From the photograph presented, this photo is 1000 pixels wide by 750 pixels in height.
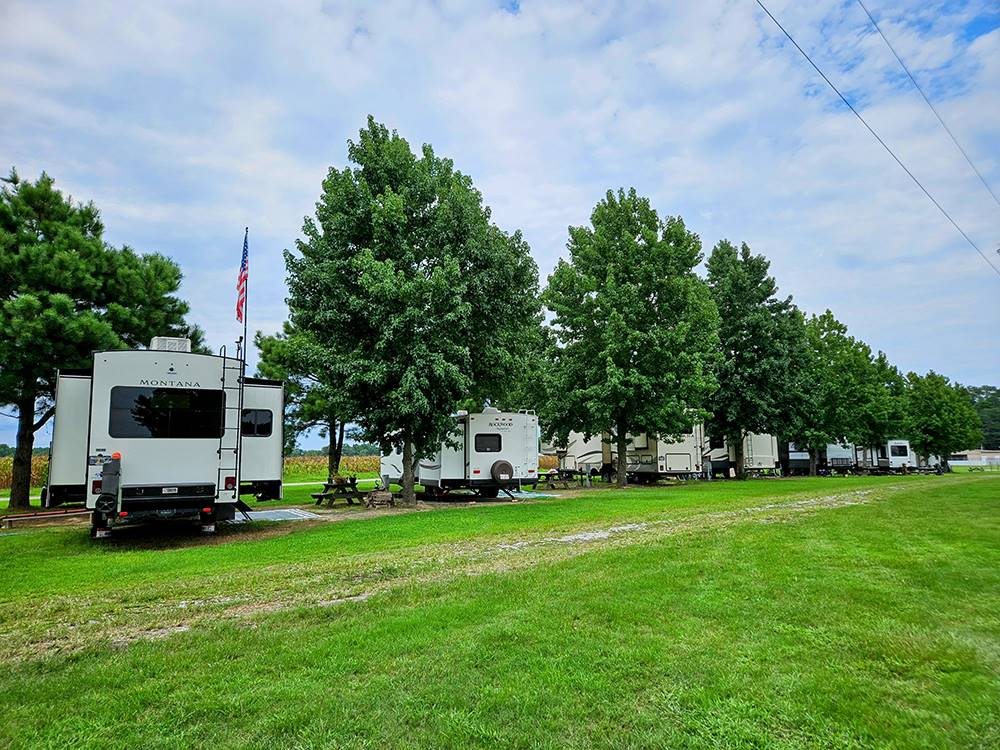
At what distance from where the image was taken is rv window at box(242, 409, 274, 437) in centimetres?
1379

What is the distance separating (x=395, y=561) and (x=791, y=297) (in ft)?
120

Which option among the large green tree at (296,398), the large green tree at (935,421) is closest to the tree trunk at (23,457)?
the large green tree at (296,398)

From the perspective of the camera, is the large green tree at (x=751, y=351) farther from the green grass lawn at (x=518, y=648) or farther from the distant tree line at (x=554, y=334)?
the green grass lawn at (x=518, y=648)

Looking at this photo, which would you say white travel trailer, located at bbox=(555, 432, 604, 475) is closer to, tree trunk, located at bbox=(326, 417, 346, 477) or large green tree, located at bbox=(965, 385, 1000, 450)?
tree trunk, located at bbox=(326, 417, 346, 477)

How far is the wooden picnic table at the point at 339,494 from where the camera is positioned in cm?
1873

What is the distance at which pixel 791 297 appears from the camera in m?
37.9

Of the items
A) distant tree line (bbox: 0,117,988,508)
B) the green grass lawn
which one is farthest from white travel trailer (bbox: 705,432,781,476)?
the green grass lawn

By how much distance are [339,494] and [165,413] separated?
8.04 meters

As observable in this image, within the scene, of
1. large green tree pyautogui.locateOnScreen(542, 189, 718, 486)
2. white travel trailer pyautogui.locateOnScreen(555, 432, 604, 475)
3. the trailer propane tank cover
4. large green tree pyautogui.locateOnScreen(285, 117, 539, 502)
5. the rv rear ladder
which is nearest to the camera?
the trailer propane tank cover

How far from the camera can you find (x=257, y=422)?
13.9m

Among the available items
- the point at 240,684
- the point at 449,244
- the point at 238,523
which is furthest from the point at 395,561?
the point at 449,244

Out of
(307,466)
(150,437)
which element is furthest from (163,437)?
(307,466)

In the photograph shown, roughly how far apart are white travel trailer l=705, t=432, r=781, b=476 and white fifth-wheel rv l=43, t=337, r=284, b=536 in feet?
101

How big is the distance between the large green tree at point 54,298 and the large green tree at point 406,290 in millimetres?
5708
